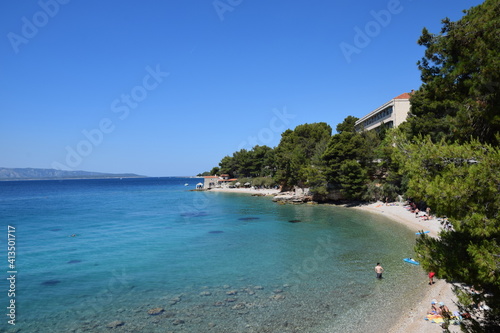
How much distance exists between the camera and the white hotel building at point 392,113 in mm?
55812

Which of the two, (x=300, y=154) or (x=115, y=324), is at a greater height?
(x=300, y=154)

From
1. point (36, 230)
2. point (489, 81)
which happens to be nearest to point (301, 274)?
point (489, 81)

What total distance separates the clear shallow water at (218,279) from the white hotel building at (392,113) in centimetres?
3022

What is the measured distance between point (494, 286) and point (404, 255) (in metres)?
15.7

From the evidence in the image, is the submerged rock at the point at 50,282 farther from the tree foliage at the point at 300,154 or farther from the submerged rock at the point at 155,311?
the tree foliage at the point at 300,154

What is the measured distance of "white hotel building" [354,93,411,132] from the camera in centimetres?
5581

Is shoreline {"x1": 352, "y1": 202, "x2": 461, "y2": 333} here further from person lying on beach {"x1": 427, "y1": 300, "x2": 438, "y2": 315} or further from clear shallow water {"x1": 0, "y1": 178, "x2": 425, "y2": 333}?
clear shallow water {"x1": 0, "y1": 178, "x2": 425, "y2": 333}

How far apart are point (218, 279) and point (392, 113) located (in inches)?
2032

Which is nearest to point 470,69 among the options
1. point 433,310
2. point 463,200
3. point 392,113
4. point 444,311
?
point 463,200

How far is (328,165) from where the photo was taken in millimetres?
50844

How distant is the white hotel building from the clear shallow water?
3022 centimetres

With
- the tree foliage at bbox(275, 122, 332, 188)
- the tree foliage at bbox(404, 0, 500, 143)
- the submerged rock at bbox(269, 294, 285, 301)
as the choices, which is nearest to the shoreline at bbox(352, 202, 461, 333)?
the tree foliage at bbox(404, 0, 500, 143)

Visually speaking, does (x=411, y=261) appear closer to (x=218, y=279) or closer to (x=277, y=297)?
(x=277, y=297)

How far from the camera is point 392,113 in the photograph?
57.6 meters
